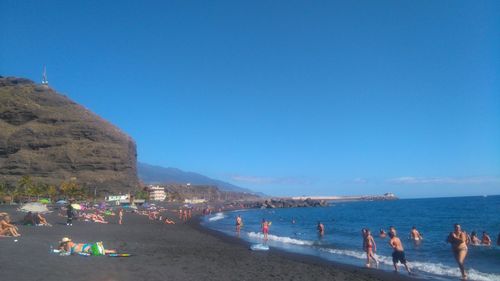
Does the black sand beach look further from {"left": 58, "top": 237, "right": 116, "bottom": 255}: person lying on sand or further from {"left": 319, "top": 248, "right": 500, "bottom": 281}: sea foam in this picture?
{"left": 319, "top": 248, "right": 500, "bottom": 281}: sea foam

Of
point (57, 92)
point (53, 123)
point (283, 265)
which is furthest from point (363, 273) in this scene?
point (57, 92)

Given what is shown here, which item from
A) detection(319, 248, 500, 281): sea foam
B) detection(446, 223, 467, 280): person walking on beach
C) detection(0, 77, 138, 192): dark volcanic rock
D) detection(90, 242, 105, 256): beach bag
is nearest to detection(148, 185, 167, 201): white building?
detection(0, 77, 138, 192): dark volcanic rock

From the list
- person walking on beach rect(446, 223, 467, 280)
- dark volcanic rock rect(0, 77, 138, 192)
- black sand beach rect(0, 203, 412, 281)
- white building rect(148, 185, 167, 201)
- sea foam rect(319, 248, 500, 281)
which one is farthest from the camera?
white building rect(148, 185, 167, 201)

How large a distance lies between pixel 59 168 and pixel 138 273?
9376cm

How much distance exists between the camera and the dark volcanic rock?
9294 centimetres

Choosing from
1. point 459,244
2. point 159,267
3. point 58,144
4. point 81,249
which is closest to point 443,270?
point 459,244

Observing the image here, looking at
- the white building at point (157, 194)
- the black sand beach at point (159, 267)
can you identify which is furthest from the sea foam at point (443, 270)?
the white building at point (157, 194)

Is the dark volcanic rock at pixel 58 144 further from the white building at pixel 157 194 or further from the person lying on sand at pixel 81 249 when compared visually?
the person lying on sand at pixel 81 249

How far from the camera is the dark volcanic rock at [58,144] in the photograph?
305ft

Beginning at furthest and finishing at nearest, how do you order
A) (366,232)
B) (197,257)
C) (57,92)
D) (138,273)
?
(57,92)
(366,232)
(197,257)
(138,273)

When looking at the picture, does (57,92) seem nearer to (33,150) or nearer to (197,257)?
(33,150)

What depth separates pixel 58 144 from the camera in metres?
101

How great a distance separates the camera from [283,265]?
48.0 feet

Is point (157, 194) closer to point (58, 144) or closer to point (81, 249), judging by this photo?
point (58, 144)
